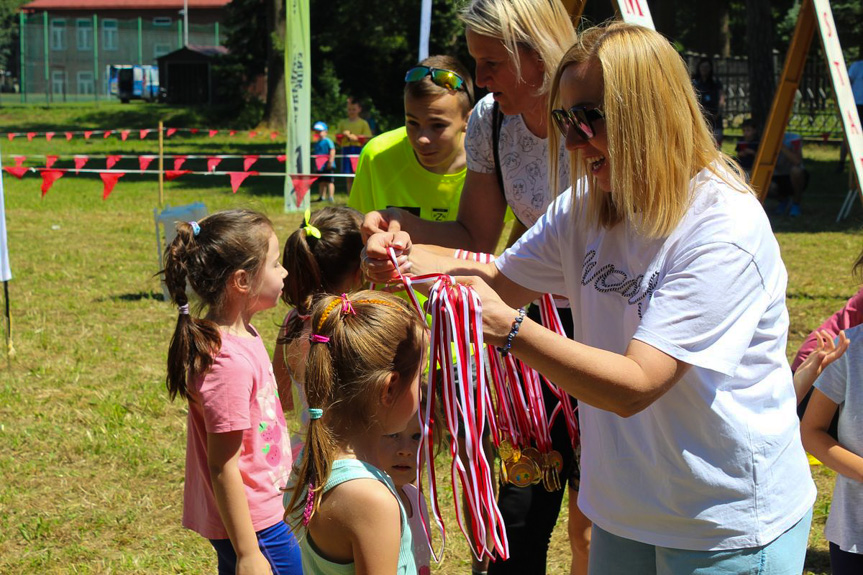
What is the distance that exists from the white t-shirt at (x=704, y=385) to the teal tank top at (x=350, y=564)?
0.42m

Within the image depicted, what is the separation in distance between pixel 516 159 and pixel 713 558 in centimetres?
157

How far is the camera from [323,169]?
1664cm

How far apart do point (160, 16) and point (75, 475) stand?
76.1 meters

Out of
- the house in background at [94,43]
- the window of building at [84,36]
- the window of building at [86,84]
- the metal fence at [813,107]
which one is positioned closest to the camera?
the metal fence at [813,107]

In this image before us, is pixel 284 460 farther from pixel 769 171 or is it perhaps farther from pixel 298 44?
pixel 298 44

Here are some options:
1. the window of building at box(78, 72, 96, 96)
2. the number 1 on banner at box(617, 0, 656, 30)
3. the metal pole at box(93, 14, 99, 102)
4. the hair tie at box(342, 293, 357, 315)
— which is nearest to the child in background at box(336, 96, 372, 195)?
the number 1 on banner at box(617, 0, 656, 30)

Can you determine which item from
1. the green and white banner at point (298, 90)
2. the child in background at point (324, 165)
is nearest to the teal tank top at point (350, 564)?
the green and white banner at point (298, 90)

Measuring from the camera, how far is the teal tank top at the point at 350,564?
196cm

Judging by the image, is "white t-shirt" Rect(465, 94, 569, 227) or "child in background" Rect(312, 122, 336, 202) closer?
"white t-shirt" Rect(465, 94, 569, 227)

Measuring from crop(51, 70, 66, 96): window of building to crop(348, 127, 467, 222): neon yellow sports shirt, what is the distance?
6058cm

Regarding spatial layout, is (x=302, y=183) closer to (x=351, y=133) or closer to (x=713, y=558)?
(x=351, y=133)

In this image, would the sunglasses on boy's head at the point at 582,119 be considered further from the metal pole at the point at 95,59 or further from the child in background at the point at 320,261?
the metal pole at the point at 95,59

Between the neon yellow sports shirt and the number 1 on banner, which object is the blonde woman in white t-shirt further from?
the number 1 on banner

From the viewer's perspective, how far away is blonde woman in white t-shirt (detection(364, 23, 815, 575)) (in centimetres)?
174
